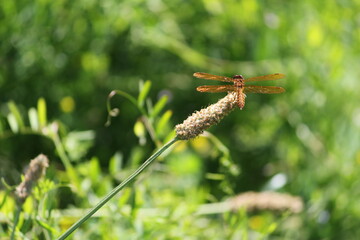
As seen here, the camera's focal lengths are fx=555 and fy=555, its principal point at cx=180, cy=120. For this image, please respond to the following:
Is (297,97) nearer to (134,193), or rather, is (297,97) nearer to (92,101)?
(92,101)

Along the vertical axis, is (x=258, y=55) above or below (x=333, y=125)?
above

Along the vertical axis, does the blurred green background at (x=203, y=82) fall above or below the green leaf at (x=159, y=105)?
above

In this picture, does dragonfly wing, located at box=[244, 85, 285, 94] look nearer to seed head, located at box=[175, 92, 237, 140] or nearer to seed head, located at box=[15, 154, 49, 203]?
seed head, located at box=[175, 92, 237, 140]

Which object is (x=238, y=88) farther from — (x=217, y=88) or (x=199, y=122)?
(x=199, y=122)

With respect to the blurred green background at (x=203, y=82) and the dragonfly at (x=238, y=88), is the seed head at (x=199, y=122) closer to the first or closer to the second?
the dragonfly at (x=238, y=88)

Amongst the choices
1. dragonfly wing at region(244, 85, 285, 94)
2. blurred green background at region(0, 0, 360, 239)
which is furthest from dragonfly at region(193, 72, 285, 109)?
blurred green background at region(0, 0, 360, 239)

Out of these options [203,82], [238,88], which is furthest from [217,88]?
[203,82]

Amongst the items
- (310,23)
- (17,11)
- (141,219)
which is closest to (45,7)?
(17,11)

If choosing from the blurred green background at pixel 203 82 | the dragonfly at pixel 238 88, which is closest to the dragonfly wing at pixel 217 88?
the dragonfly at pixel 238 88
